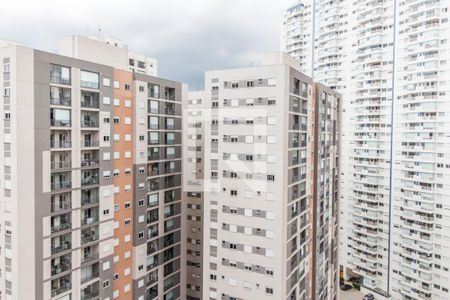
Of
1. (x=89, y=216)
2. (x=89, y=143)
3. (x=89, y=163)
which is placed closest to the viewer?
(x=89, y=163)

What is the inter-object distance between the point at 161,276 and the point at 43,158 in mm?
19274

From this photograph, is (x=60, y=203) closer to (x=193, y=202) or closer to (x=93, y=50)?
(x=93, y=50)

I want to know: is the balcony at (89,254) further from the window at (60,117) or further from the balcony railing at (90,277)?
the window at (60,117)

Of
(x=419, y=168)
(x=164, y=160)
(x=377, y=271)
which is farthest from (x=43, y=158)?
(x=377, y=271)

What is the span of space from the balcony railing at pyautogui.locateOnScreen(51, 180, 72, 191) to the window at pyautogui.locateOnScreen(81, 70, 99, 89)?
319 inches

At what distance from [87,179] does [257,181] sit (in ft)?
48.4

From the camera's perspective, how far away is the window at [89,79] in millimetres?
28266

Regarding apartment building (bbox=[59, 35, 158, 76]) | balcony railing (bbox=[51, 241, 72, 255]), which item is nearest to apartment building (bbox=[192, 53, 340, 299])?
apartment building (bbox=[59, 35, 158, 76])

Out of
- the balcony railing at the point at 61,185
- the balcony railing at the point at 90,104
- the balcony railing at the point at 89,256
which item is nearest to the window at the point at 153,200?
the balcony railing at the point at 89,256

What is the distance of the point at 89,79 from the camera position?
1134 inches

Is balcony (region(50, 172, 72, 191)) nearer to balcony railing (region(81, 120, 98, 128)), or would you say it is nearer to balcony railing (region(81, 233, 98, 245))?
balcony railing (region(81, 120, 98, 128))

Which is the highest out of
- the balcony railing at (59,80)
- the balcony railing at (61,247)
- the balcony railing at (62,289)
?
the balcony railing at (59,80)

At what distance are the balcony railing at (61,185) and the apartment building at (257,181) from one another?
39.2 ft

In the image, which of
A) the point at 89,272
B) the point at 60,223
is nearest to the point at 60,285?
the point at 89,272
